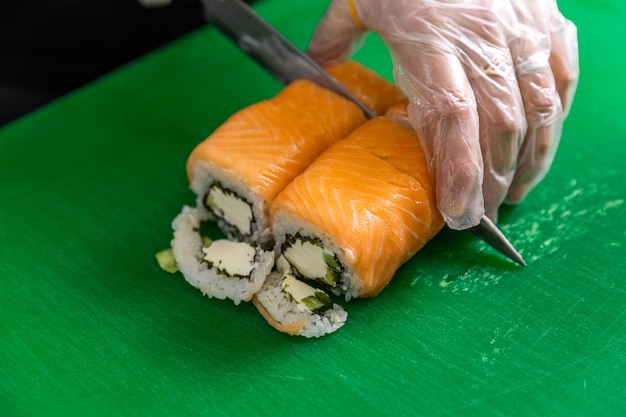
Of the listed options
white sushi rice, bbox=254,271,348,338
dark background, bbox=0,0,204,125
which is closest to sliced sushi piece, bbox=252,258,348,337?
white sushi rice, bbox=254,271,348,338

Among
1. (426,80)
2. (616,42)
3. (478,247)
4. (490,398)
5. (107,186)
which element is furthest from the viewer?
(616,42)

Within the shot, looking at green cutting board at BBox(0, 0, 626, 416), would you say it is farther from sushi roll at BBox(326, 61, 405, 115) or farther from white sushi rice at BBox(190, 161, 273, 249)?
sushi roll at BBox(326, 61, 405, 115)

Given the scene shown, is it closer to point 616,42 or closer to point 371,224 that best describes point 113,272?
point 371,224

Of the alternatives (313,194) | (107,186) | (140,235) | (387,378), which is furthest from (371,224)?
(107,186)

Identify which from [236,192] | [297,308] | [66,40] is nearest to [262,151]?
[236,192]

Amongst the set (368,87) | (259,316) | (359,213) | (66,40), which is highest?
(368,87)

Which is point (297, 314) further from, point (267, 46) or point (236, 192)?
point (267, 46)

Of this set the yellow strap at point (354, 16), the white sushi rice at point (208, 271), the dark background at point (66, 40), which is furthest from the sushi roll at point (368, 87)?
the dark background at point (66, 40)
